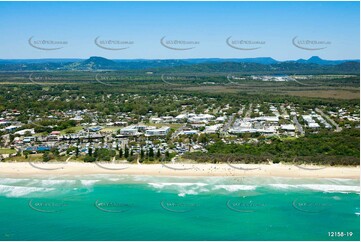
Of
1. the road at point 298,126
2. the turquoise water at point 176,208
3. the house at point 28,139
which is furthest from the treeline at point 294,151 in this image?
the house at point 28,139

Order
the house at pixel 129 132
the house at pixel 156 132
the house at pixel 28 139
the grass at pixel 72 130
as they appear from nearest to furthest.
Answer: the house at pixel 28 139, the house at pixel 156 132, the house at pixel 129 132, the grass at pixel 72 130

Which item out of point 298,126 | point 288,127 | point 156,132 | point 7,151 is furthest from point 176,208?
point 298,126

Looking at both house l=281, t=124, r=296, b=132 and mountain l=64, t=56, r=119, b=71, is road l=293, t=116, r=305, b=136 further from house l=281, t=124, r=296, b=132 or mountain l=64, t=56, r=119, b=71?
mountain l=64, t=56, r=119, b=71

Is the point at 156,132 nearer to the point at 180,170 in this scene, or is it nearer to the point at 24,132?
the point at 180,170

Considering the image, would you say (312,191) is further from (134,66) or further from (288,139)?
(134,66)

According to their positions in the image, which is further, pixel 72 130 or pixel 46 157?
pixel 72 130

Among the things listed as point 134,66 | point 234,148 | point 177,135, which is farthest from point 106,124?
point 134,66

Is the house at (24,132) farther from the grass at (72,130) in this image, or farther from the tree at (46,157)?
the tree at (46,157)
